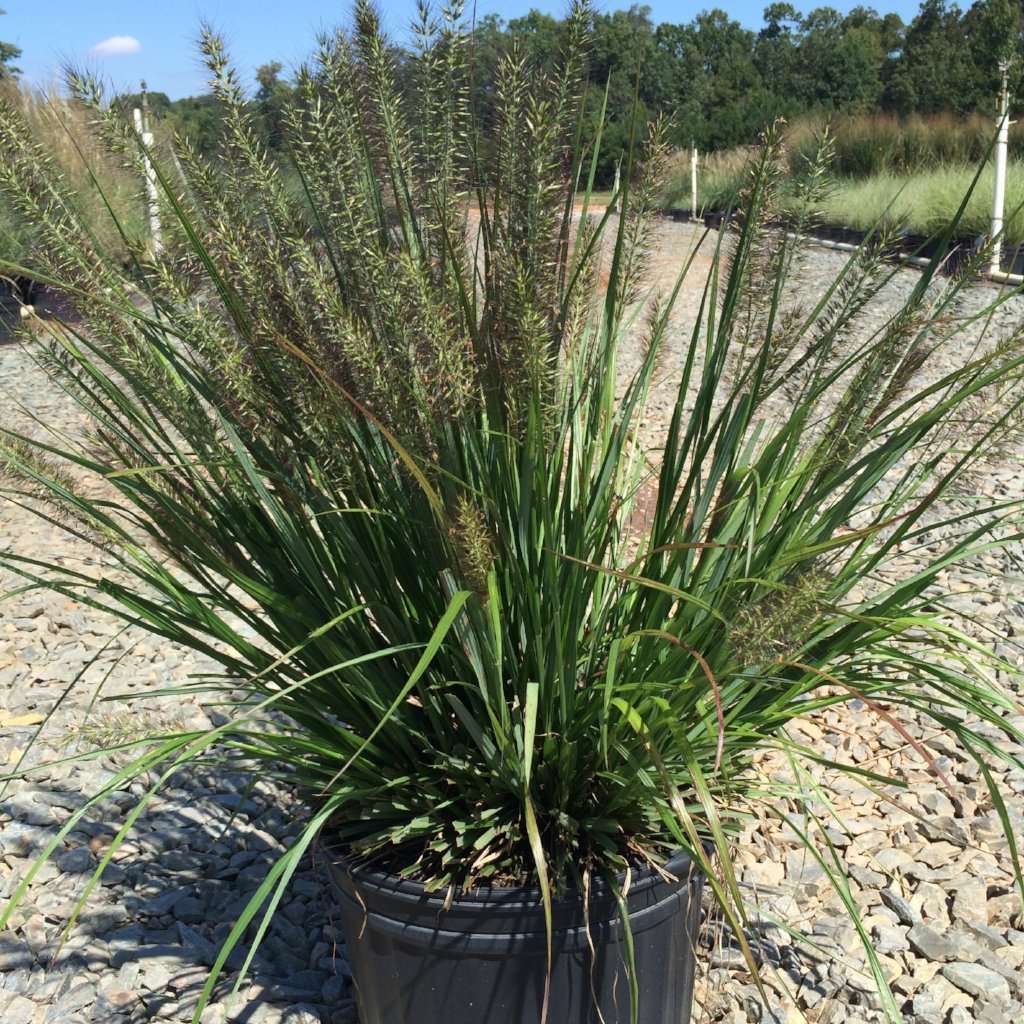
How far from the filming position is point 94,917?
94.7 inches

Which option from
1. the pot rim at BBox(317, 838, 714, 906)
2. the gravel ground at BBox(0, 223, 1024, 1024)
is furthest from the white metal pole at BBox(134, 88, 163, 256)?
the pot rim at BBox(317, 838, 714, 906)

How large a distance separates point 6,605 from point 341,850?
2747 mm

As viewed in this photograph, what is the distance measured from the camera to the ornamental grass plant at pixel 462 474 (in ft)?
4.57

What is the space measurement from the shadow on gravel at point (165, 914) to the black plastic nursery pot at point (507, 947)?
35 centimetres

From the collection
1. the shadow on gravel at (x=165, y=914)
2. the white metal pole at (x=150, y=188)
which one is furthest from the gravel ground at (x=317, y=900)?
the white metal pole at (x=150, y=188)

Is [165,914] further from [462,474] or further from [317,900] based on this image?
[462,474]

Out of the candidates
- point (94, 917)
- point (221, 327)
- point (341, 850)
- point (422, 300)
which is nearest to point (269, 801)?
point (94, 917)

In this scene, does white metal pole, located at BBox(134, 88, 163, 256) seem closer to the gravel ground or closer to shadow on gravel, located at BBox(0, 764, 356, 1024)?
the gravel ground

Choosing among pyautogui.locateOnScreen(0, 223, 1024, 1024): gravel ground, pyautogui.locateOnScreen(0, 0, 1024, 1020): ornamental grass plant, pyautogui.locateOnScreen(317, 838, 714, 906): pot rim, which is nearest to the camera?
pyautogui.locateOnScreen(0, 0, 1024, 1020): ornamental grass plant

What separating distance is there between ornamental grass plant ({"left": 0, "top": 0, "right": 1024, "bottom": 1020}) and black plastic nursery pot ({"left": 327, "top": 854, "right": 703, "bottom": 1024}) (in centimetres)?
5

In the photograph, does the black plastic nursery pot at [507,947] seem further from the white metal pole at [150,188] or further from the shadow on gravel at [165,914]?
the white metal pole at [150,188]

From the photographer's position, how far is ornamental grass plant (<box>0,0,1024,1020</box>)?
1394 mm

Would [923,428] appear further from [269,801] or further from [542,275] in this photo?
[269,801]

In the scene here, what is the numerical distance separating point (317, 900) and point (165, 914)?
1.06ft
